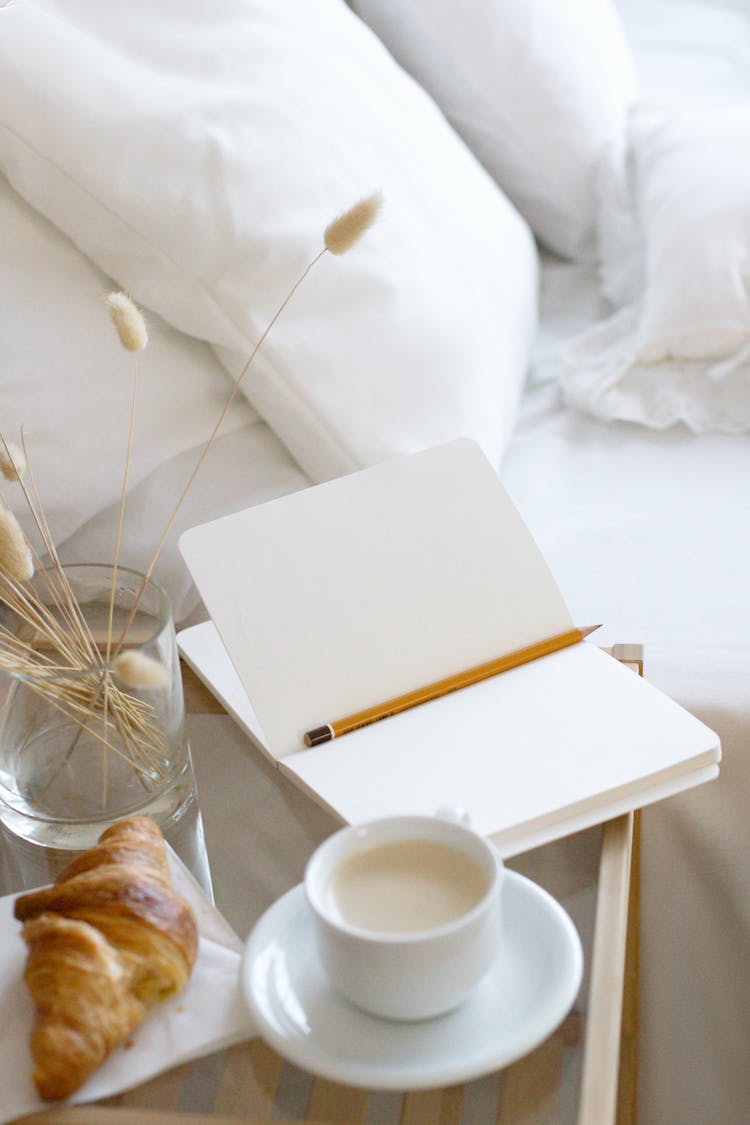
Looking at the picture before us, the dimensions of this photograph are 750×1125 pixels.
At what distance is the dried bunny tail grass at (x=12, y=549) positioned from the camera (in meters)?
0.58

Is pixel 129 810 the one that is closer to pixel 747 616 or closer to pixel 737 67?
pixel 747 616

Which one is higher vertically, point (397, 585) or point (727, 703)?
point (397, 585)

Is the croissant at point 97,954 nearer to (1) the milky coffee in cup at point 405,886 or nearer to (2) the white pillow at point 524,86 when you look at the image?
(1) the milky coffee in cup at point 405,886

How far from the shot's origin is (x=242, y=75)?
2.89ft

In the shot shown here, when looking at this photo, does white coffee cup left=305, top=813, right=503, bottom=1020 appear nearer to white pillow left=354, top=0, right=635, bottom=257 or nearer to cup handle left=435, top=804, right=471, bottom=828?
cup handle left=435, top=804, right=471, bottom=828

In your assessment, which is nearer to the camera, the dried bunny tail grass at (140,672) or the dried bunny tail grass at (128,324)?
the dried bunny tail grass at (140,672)

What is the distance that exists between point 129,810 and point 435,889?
0.70 feet

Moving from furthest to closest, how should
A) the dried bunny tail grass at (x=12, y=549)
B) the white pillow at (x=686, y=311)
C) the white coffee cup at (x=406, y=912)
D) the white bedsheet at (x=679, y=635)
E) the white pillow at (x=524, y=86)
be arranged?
the white pillow at (x=524, y=86)
the white pillow at (x=686, y=311)
the white bedsheet at (x=679, y=635)
the dried bunny tail grass at (x=12, y=549)
the white coffee cup at (x=406, y=912)

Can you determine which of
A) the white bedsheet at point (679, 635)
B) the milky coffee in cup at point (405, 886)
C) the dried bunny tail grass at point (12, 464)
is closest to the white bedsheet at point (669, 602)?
the white bedsheet at point (679, 635)

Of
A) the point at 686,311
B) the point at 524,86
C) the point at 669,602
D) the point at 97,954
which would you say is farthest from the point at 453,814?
the point at 524,86

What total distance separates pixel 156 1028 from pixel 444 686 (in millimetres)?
242

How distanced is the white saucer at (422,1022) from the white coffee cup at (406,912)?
0.04 feet

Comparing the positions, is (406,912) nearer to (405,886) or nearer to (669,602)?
(405,886)

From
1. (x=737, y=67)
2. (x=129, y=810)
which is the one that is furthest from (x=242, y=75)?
(x=737, y=67)
